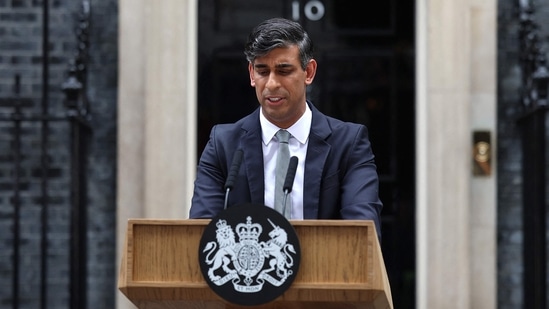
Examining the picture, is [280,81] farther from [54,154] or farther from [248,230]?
[54,154]

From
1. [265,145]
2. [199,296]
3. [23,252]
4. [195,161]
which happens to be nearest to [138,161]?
[195,161]

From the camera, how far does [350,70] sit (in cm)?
899

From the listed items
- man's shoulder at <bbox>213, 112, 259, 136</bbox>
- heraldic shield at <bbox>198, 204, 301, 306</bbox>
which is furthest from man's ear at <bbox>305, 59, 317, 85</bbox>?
heraldic shield at <bbox>198, 204, 301, 306</bbox>

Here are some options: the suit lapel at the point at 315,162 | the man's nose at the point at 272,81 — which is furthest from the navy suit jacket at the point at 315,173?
the man's nose at the point at 272,81

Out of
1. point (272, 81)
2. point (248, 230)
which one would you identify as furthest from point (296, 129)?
point (248, 230)

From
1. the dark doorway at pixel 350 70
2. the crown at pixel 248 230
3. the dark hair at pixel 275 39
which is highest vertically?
the dark doorway at pixel 350 70

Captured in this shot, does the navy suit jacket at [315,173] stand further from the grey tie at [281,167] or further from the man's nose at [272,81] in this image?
the man's nose at [272,81]

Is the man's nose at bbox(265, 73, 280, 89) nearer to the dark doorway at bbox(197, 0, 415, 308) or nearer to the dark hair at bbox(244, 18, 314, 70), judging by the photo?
the dark hair at bbox(244, 18, 314, 70)

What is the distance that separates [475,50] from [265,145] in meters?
4.45

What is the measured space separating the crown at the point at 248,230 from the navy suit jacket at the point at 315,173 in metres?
0.48

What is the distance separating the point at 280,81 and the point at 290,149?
300 millimetres

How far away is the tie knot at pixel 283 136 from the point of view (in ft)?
14.1

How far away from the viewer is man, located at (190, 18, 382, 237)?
4.13m

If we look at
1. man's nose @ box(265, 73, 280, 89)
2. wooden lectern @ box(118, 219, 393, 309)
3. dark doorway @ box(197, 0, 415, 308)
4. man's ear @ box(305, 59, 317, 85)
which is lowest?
wooden lectern @ box(118, 219, 393, 309)
